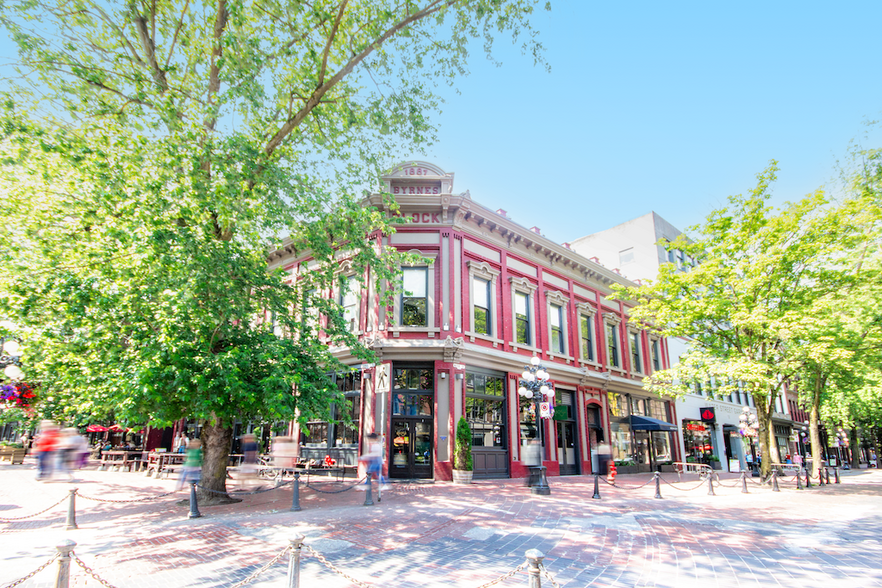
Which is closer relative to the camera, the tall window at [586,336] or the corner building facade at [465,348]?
the corner building facade at [465,348]

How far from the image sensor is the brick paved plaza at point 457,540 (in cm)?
619

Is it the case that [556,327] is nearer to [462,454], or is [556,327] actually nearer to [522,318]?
[522,318]

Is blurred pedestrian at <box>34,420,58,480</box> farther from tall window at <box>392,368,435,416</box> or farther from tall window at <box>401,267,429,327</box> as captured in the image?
tall window at <box>401,267,429,327</box>

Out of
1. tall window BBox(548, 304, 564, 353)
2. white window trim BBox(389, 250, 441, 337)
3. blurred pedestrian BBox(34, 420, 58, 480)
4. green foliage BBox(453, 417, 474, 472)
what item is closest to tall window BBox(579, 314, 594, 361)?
tall window BBox(548, 304, 564, 353)

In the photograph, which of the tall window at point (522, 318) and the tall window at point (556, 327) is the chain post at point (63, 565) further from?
the tall window at point (556, 327)

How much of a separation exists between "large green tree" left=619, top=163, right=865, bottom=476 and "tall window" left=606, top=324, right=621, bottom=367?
4634 mm

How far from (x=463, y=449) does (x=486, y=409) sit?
253 cm

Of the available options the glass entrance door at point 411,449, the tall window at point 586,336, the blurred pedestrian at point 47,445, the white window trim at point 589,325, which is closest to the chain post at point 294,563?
the glass entrance door at point 411,449

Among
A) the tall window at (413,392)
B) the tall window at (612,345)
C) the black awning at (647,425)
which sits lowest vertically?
the black awning at (647,425)

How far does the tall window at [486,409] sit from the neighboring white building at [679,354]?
1302 centimetres

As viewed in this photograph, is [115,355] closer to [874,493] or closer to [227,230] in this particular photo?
[227,230]

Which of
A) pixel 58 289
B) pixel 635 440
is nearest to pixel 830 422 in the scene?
pixel 635 440

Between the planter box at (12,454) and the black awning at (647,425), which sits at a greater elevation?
the black awning at (647,425)

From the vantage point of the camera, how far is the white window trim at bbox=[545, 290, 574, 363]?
2150 cm
